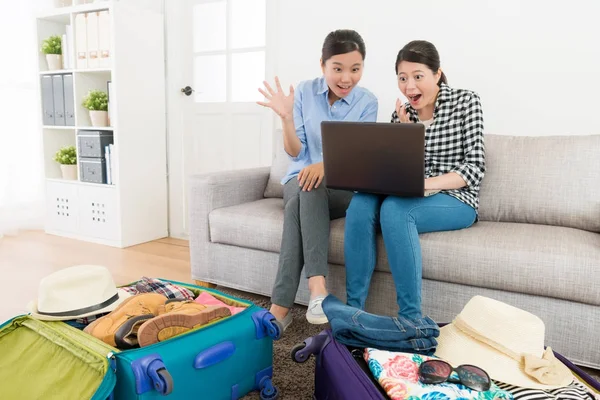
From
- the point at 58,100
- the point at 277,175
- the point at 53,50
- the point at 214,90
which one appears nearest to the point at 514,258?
the point at 277,175

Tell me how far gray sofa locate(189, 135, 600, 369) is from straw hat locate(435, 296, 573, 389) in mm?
492

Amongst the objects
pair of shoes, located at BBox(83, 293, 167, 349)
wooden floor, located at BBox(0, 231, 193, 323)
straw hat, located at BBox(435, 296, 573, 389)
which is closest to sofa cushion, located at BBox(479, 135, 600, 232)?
straw hat, located at BBox(435, 296, 573, 389)

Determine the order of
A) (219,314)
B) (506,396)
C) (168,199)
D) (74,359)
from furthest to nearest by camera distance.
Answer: (168,199) → (219,314) → (74,359) → (506,396)

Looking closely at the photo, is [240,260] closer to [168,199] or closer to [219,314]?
[219,314]

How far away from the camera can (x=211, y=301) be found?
1.38 m

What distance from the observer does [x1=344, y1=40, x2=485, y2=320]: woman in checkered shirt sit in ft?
5.02

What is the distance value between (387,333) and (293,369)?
0.48 metres

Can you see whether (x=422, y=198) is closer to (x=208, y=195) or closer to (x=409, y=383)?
(x=409, y=383)

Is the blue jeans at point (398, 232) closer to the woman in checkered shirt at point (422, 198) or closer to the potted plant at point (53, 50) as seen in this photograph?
the woman in checkered shirt at point (422, 198)

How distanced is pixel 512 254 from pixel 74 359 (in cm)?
125

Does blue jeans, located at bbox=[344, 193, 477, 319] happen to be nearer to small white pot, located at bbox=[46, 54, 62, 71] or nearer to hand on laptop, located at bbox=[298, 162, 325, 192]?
hand on laptop, located at bbox=[298, 162, 325, 192]

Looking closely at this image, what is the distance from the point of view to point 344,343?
3.62 feet

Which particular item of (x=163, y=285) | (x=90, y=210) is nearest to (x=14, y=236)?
(x=90, y=210)

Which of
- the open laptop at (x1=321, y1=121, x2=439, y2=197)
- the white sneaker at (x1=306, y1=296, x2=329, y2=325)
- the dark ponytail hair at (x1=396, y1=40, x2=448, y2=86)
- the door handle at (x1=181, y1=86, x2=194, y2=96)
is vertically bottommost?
the white sneaker at (x1=306, y1=296, x2=329, y2=325)
